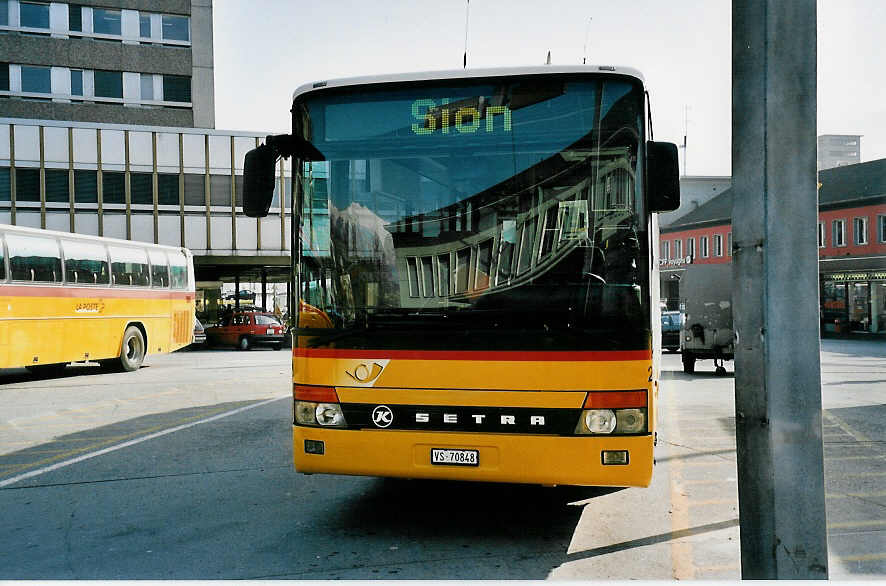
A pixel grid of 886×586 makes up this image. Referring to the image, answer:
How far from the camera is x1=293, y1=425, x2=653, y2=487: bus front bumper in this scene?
530cm

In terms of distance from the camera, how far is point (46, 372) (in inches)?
846

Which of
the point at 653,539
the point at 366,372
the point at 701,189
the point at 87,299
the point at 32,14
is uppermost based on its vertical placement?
the point at 32,14

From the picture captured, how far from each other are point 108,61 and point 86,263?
96.1 feet

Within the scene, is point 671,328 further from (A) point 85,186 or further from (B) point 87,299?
(A) point 85,186

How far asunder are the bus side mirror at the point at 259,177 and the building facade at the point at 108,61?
1697 inches

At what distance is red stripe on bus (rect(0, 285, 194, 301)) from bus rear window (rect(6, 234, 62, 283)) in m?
0.21

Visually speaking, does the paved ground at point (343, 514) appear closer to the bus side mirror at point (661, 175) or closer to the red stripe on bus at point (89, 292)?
the bus side mirror at point (661, 175)

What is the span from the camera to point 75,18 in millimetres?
44531

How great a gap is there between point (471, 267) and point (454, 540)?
191cm

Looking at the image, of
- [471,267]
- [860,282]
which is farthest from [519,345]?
[860,282]

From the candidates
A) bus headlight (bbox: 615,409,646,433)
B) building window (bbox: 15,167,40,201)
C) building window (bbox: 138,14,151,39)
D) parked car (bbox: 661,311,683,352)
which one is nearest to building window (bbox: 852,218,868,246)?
parked car (bbox: 661,311,683,352)

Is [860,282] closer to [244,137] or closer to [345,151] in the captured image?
[244,137]

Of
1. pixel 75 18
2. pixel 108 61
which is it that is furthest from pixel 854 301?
pixel 75 18

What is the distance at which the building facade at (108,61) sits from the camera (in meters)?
44.0
